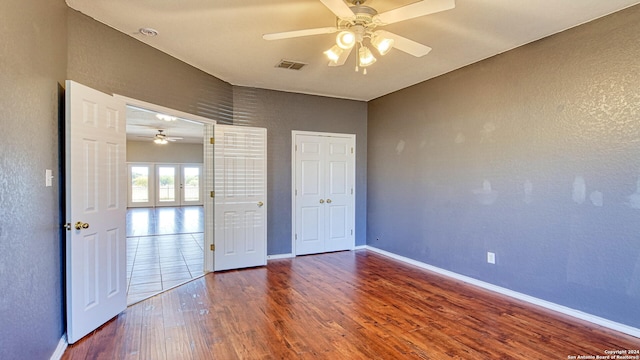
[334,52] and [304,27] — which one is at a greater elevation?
[304,27]

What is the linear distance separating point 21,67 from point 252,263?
3.44 m

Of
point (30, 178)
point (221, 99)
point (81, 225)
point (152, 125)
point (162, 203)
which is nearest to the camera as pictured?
point (30, 178)

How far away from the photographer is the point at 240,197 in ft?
15.2

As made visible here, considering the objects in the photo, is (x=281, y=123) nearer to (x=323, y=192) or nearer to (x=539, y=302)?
(x=323, y=192)

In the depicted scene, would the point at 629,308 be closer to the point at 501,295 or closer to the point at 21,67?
the point at 501,295

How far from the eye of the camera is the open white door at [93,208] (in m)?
2.49

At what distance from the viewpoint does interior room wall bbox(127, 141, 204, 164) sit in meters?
12.2

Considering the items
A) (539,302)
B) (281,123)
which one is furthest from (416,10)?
(281,123)

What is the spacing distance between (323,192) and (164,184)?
9623 millimetres

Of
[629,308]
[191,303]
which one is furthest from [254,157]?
[629,308]

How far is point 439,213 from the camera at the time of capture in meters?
4.40

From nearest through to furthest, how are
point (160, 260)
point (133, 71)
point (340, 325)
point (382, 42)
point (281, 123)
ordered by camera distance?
1. point (382, 42)
2. point (340, 325)
3. point (133, 71)
4. point (160, 260)
5. point (281, 123)

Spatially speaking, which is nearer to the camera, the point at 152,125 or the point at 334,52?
the point at 334,52

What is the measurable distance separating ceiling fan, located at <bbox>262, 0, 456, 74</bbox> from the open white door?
1.56m
